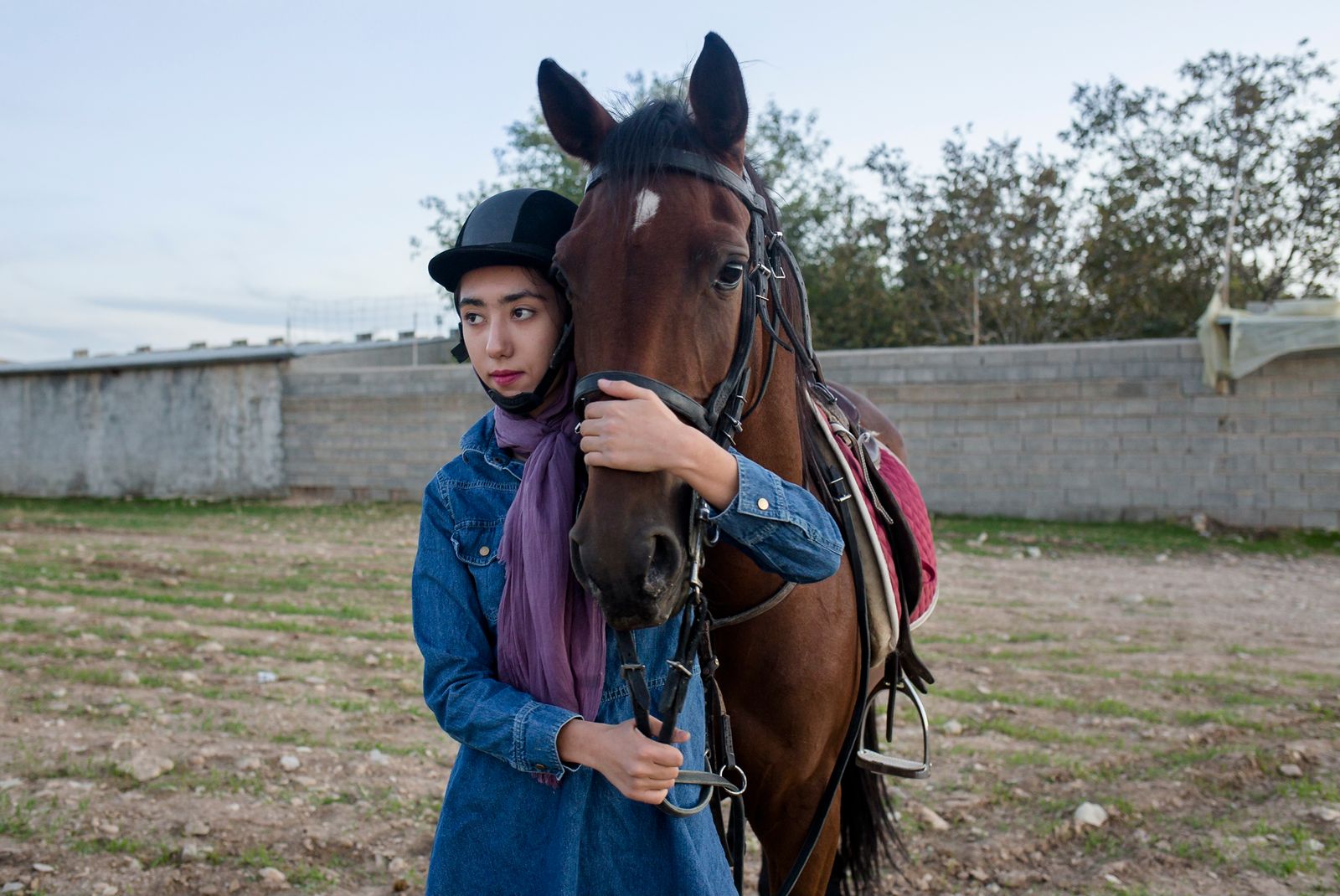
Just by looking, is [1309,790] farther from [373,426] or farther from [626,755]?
[373,426]

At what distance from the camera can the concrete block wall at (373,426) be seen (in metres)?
13.7

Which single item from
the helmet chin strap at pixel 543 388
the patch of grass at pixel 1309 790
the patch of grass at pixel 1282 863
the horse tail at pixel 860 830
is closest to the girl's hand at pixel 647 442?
the helmet chin strap at pixel 543 388

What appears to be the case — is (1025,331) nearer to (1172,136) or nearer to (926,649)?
(1172,136)

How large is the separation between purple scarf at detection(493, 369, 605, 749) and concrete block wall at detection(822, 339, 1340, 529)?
1029cm

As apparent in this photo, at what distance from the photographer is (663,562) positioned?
50.7 inches

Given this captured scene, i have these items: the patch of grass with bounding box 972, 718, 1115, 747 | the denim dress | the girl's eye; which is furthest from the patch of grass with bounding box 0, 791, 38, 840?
the patch of grass with bounding box 972, 718, 1115, 747

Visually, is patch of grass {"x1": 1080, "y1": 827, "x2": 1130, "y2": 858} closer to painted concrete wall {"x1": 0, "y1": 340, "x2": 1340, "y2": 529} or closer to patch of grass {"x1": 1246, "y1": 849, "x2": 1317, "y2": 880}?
patch of grass {"x1": 1246, "y1": 849, "x2": 1317, "y2": 880}

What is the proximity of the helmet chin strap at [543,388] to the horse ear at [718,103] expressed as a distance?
16.5 inches

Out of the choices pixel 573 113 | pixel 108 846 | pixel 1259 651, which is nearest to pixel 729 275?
pixel 573 113

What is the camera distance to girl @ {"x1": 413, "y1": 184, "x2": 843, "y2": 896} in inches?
51.6

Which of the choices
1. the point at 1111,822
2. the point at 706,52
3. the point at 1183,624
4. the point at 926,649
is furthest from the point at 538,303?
the point at 1183,624

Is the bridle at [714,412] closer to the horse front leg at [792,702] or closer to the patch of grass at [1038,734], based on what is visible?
the horse front leg at [792,702]

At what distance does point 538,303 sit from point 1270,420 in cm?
1058

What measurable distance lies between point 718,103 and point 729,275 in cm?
34
